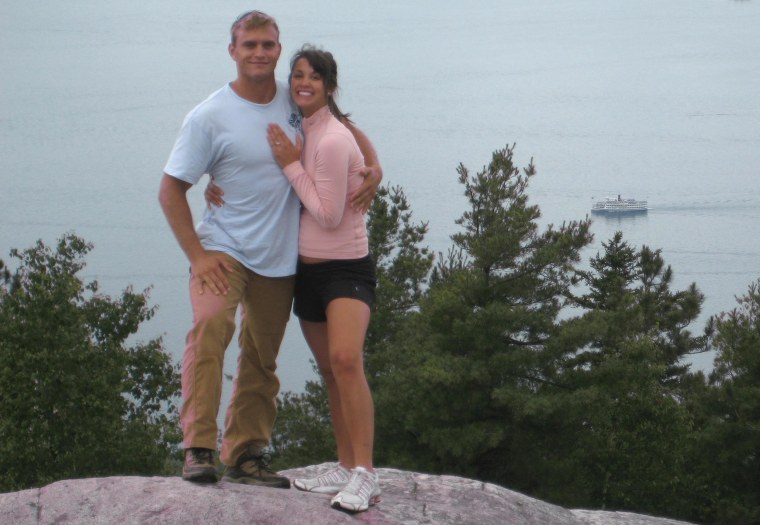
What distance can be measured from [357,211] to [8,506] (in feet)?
7.21

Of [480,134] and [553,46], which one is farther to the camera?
[553,46]

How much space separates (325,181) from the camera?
16.8ft

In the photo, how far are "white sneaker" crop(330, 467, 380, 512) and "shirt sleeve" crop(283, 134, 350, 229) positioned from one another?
1282 millimetres

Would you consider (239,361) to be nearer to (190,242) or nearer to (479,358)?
(190,242)

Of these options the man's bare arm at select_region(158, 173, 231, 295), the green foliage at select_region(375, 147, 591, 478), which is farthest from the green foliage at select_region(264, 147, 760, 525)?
the man's bare arm at select_region(158, 173, 231, 295)

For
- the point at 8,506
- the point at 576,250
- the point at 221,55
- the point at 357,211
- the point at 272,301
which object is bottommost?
the point at 8,506

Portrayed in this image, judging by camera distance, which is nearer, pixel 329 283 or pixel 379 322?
pixel 329 283

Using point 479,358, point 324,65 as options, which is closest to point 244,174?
point 324,65

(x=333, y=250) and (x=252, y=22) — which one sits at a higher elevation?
(x=252, y=22)

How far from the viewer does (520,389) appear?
27.5 m

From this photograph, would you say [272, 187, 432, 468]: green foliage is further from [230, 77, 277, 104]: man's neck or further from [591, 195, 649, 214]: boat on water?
[591, 195, 649, 214]: boat on water

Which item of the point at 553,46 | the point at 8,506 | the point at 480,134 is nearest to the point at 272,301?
the point at 8,506

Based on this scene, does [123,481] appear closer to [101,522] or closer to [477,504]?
[101,522]

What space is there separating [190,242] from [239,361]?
0.84 m
